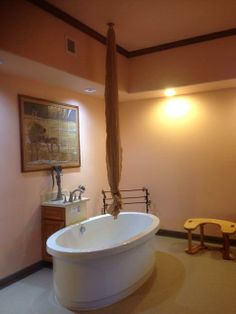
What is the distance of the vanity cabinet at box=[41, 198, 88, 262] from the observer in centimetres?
328

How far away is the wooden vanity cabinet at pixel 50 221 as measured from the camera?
130 inches

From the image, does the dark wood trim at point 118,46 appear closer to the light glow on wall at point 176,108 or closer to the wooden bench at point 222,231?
the light glow on wall at point 176,108

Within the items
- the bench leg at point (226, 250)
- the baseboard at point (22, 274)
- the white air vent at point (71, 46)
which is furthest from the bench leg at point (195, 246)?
the white air vent at point (71, 46)

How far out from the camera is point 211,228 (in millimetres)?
4219

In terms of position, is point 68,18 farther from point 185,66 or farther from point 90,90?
point 185,66

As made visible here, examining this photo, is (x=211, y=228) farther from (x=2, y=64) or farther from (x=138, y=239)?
(x=2, y=64)

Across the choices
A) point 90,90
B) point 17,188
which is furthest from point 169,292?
point 90,90

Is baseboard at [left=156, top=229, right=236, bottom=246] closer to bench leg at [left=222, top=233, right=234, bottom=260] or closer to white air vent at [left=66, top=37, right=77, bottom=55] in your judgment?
bench leg at [left=222, top=233, right=234, bottom=260]

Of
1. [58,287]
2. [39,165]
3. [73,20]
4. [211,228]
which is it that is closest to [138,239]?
[58,287]

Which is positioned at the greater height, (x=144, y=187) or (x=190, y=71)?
(x=190, y=71)

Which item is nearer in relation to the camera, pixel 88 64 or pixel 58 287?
pixel 58 287

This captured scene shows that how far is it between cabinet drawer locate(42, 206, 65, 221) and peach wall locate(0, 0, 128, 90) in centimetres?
161

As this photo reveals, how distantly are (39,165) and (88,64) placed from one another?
1368mm

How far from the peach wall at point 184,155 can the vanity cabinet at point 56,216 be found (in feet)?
5.37
